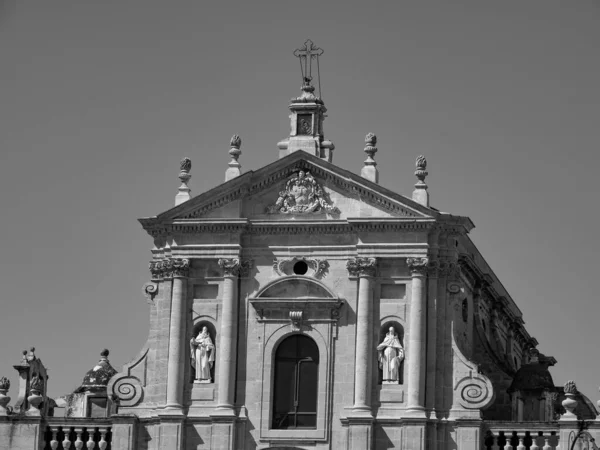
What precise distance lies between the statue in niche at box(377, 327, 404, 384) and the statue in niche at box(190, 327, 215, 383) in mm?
4211

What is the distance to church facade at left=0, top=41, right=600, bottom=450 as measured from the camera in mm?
56750

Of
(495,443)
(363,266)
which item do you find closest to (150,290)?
(363,266)

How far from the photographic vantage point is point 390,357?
5697 centimetres

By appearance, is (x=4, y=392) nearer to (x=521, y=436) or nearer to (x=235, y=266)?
(x=235, y=266)

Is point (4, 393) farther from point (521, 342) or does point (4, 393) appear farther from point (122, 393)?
point (521, 342)

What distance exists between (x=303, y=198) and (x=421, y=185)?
9.67 feet

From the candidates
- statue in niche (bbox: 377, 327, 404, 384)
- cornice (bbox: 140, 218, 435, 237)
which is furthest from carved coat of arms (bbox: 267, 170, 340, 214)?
statue in niche (bbox: 377, 327, 404, 384)

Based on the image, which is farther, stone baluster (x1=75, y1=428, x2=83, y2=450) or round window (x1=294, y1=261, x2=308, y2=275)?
round window (x1=294, y1=261, x2=308, y2=275)

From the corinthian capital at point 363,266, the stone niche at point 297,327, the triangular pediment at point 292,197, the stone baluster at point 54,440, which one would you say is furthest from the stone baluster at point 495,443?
the stone baluster at point 54,440

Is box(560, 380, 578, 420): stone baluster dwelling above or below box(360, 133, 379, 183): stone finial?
below

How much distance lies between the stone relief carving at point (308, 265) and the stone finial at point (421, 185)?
2769mm

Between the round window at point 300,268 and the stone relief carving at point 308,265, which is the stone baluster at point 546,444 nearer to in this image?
the stone relief carving at point 308,265

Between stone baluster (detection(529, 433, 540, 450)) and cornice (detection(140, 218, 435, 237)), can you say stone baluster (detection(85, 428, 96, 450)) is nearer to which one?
cornice (detection(140, 218, 435, 237))

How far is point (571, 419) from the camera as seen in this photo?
55562 millimetres
